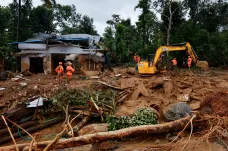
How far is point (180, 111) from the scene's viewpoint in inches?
316

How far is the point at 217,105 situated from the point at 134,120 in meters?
2.83

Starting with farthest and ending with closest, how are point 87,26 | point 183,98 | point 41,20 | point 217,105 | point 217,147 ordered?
point 87,26 → point 41,20 → point 183,98 → point 217,105 → point 217,147

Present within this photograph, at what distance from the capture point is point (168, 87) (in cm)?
1113

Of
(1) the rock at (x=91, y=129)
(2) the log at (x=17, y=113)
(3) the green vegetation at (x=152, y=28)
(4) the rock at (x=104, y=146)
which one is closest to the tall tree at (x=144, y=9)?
(3) the green vegetation at (x=152, y=28)

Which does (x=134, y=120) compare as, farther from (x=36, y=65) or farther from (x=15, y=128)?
(x=36, y=65)

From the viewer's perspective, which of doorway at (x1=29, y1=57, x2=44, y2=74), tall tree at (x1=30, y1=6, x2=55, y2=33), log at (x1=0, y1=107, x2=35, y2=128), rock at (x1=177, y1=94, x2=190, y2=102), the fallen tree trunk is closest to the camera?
the fallen tree trunk

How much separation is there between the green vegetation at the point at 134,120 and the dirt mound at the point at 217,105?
71.8 inches

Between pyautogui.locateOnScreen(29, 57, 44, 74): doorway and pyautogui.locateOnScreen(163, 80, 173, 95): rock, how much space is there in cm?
1591

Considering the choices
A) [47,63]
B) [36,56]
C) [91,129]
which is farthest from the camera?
[36,56]

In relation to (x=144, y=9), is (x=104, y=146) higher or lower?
lower

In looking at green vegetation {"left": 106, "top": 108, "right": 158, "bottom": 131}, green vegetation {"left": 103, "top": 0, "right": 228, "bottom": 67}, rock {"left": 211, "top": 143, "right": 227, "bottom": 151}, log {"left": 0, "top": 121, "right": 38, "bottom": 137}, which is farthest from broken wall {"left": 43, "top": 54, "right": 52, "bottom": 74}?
rock {"left": 211, "top": 143, "right": 227, "bottom": 151}

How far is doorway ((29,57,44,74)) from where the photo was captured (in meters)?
22.8

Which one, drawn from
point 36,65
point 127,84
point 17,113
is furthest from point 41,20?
point 17,113

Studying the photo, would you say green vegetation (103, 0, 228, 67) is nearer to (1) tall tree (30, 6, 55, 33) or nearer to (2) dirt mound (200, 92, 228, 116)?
(1) tall tree (30, 6, 55, 33)
